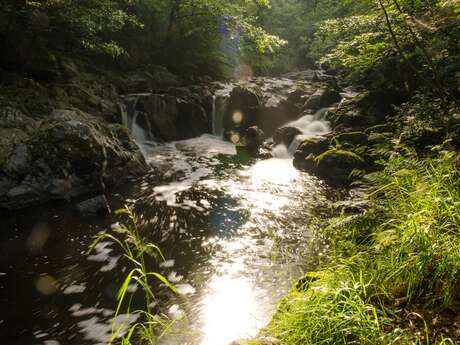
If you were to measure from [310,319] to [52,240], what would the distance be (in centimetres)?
597

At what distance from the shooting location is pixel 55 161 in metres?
8.81

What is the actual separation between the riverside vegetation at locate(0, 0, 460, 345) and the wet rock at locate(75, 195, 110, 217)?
1.00m

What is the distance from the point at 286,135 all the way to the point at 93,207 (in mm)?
9841

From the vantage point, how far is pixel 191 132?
16.7 m

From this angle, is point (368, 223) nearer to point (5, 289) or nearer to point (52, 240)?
point (5, 289)

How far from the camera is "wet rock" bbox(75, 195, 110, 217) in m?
7.88

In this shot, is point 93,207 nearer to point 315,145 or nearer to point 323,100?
point 315,145

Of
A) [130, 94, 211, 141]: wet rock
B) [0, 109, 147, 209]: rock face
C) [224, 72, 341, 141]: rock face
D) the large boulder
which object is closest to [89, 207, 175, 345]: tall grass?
[0, 109, 147, 209]: rock face

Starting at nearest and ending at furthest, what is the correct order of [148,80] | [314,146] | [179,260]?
1. [179,260]
2. [314,146]
3. [148,80]

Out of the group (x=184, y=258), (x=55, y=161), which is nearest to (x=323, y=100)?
(x=55, y=161)

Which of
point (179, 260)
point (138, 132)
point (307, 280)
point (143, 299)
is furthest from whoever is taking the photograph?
point (138, 132)

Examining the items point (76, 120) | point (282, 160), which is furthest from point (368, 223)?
point (282, 160)

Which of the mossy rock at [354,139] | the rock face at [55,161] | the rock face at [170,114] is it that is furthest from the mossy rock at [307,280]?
the rock face at [170,114]

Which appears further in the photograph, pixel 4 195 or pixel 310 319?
pixel 4 195
